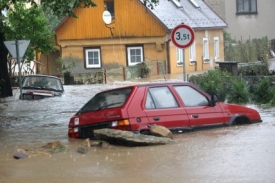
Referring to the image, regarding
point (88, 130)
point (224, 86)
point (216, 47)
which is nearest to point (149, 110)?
point (88, 130)

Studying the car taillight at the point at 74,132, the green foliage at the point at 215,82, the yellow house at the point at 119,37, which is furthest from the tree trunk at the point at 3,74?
the yellow house at the point at 119,37

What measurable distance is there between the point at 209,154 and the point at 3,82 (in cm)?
1847

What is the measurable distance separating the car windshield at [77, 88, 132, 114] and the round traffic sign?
4528 mm

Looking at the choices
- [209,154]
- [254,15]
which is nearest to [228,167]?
[209,154]

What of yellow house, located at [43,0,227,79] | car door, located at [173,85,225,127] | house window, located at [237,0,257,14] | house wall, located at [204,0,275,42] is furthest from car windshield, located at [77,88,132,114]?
house window, located at [237,0,257,14]

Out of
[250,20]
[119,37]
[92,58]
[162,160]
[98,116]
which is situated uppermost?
[250,20]

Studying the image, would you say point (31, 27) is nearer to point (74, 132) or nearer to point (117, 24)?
point (117, 24)

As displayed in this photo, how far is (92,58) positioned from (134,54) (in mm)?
2843

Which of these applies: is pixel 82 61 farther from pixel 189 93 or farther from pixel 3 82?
pixel 189 93

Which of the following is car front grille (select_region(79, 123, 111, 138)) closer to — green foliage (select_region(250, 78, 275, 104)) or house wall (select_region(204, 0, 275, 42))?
green foliage (select_region(250, 78, 275, 104))

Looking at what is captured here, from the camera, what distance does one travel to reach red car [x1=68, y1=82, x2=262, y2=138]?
1434 centimetres

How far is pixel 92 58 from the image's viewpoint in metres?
51.6

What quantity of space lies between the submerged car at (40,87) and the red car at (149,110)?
13295mm

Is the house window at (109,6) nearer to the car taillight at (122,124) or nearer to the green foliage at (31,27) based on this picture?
the green foliage at (31,27)
